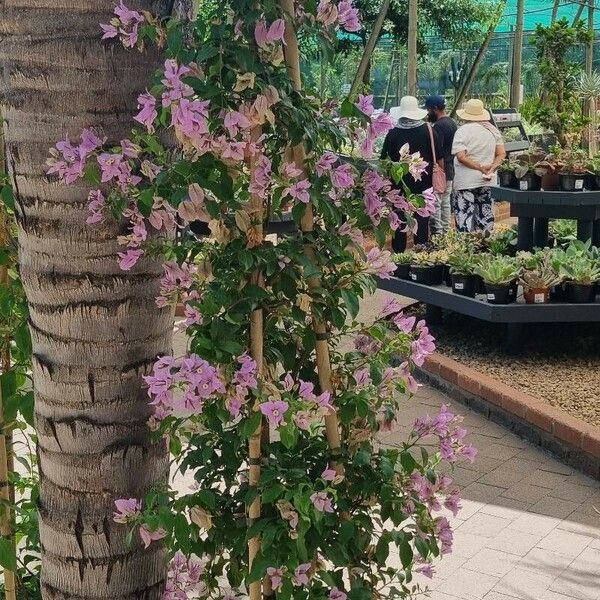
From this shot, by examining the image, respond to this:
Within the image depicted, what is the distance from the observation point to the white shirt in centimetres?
1022

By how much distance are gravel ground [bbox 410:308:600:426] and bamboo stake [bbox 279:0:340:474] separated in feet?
12.2

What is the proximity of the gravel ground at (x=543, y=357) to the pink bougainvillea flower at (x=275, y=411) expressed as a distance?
13.2ft

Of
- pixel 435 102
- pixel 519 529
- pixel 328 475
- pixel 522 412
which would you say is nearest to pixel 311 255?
pixel 328 475

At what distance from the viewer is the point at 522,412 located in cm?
596

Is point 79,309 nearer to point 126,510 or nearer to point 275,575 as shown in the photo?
point 126,510

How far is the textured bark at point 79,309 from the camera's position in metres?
2.17

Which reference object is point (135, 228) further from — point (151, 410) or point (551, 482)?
point (551, 482)

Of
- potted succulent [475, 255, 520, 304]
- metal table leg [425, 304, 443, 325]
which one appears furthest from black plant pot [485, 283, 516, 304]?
metal table leg [425, 304, 443, 325]

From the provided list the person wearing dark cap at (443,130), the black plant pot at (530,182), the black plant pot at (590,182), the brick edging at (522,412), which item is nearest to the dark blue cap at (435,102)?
the person wearing dark cap at (443,130)

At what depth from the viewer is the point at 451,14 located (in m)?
21.5

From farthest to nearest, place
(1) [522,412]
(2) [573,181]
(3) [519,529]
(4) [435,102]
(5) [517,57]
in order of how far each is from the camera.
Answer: (5) [517,57] → (4) [435,102] → (2) [573,181] → (1) [522,412] → (3) [519,529]

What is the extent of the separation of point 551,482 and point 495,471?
0.30 meters

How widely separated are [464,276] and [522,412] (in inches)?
65.0

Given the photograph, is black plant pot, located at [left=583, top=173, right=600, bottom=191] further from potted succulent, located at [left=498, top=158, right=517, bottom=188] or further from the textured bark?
the textured bark
